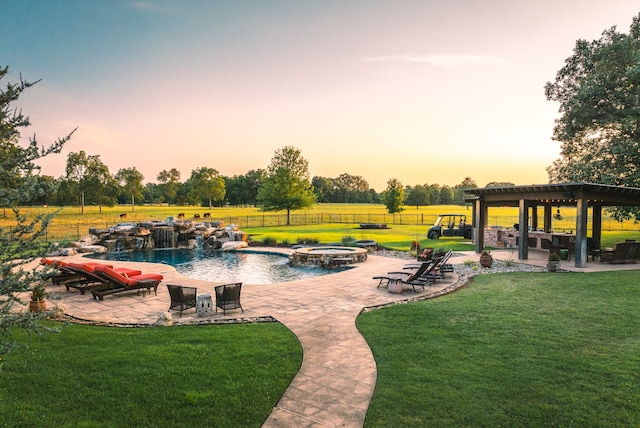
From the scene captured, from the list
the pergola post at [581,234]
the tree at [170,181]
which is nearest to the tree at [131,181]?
the tree at [170,181]

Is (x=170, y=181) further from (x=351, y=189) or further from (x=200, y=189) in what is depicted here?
(x=351, y=189)

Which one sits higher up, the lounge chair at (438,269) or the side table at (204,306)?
the lounge chair at (438,269)

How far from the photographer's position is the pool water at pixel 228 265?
47.9 feet

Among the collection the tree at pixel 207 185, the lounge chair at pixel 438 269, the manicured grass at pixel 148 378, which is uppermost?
the tree at pixel 207 185

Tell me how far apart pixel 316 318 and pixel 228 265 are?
9.96m

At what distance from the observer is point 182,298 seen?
8.93m

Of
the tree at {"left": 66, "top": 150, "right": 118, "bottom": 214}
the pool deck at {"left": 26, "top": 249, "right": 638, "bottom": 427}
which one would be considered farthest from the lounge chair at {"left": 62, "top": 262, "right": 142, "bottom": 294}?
the tree at {"left": 66, "top": 150, "right": 118, "bottom": 214}

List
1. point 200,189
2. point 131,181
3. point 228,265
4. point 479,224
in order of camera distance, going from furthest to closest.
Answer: point 200,189, point 131,181, point 479,224, point 228,265

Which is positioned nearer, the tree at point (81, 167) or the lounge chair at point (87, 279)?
the lounge chair at point (87, 279)

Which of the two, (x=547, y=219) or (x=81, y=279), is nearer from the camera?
(x=81, y=279)

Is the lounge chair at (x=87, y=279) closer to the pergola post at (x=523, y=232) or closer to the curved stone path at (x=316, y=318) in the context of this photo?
the curved stone path at (x=316, y=318)

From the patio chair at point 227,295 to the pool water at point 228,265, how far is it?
173 inches

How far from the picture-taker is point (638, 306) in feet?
28.6

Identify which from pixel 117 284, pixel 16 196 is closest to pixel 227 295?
pixel 117 284
